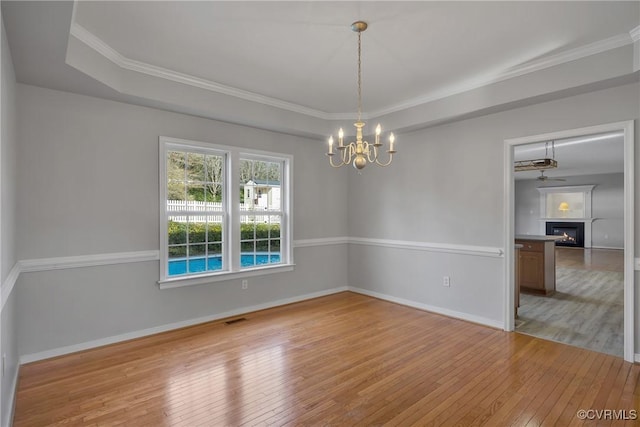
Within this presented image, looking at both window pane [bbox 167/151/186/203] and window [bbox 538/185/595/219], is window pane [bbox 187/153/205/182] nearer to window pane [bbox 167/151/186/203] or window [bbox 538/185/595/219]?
window pane [bbox 167/151/186/203]

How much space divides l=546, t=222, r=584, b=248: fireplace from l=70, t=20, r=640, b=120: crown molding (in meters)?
11.3

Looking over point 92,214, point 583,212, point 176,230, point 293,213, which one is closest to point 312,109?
point 293,213

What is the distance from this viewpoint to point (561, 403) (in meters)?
2.45

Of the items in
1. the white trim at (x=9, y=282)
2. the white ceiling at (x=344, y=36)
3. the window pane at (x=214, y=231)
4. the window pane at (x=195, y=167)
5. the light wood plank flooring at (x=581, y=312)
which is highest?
the white ceiling at (x=344, y=36)

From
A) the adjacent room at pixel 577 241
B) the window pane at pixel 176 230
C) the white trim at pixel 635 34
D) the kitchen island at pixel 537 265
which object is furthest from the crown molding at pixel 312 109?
the kitchen island at pixel 537 265

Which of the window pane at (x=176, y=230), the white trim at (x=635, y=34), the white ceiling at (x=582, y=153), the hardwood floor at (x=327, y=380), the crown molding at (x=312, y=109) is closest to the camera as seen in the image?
the hardwood floor at (x=327, y=380)

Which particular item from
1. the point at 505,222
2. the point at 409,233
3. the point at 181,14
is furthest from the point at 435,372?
the point at 181,14

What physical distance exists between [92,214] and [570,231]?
587 inches

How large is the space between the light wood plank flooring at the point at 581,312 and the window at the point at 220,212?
3375 millimetres

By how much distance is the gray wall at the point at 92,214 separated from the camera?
3.09 metres

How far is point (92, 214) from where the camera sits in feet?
11.2

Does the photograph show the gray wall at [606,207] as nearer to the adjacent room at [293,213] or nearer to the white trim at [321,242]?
the adjacent room at [293,213]

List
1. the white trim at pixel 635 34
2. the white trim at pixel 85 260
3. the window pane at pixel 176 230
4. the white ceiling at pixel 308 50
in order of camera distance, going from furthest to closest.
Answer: the window pane at pixel 176 230, the white trim at pixel 85 260, the white trim at pixel 635 34, the white ceiling at pixel 308 50

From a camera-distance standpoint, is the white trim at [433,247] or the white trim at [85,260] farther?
the white trim at [433,247]
